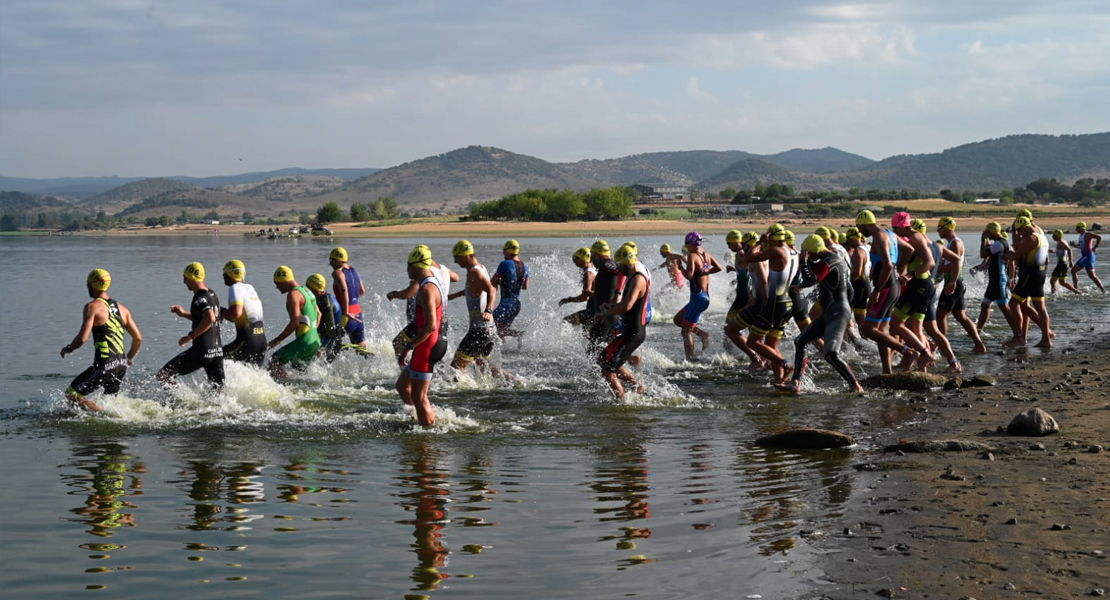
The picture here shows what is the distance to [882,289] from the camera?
12594mm

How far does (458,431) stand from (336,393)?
2.76m

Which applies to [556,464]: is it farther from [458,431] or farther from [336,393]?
[336,393]

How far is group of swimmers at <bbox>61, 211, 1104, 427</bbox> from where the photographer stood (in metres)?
10.6

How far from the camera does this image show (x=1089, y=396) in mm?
11125

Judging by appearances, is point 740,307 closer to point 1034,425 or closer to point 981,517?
point 1034,425

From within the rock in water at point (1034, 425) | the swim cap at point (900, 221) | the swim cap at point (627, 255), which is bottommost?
the rock in water at point (1034, 425)

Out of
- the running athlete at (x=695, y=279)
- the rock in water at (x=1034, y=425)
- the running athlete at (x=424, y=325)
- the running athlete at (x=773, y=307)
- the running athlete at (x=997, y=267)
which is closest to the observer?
the rock in water at (x=1034, y=425)

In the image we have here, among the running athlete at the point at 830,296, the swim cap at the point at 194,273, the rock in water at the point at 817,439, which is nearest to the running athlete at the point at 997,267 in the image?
the running athlete at the point at 830,296

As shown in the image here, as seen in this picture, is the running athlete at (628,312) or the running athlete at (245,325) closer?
the running athlete at (628,312)

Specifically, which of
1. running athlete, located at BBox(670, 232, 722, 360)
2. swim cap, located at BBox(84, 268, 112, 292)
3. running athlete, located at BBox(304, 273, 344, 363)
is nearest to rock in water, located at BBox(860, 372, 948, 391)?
running athlete, located at BBox(670, 232, 722, 360)

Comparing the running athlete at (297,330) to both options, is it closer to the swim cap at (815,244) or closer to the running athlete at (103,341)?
the running athlete at (103,341)

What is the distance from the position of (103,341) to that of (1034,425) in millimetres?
8375

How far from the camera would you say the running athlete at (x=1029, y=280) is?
612 inches

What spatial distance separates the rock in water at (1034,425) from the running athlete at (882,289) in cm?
345
